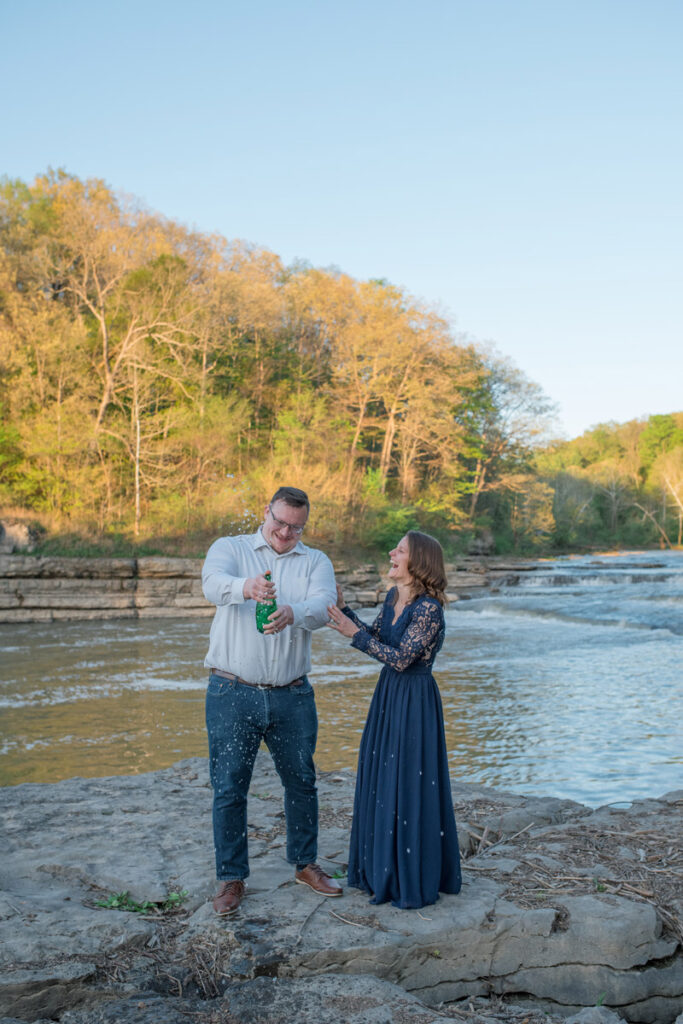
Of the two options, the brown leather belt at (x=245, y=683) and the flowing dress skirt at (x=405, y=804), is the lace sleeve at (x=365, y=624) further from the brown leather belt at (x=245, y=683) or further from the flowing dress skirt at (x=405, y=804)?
the brown leather belt at (x=245, y=683)

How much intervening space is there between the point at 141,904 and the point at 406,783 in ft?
4.49

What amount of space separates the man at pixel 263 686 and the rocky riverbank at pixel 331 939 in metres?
0.20

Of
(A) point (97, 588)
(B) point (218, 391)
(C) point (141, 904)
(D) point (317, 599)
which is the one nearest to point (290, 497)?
(D) point (317, 599)

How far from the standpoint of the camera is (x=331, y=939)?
10.3 feet

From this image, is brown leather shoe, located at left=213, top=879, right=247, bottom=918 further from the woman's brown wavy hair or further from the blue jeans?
the woman's brown wavy hair

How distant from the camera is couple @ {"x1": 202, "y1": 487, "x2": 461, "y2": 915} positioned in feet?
11.5

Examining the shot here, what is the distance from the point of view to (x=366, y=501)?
34.0m

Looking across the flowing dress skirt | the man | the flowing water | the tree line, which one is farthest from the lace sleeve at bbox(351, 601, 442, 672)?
the tree line

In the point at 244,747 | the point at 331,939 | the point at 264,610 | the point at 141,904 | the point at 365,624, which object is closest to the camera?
the point at 331,939

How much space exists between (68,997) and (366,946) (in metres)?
1.12

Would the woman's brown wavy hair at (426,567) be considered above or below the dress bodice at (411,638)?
above

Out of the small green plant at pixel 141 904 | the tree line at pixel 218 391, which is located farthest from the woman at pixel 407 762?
the tree line at pixel 218 391

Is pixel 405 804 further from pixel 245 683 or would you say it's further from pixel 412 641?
pixel 245 683

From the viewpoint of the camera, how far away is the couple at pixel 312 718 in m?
3.51
